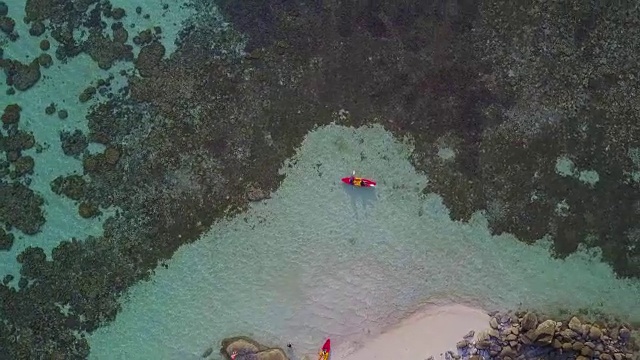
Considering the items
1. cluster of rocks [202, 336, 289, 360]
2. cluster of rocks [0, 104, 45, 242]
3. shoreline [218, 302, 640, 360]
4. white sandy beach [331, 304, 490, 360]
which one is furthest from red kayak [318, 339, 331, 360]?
cluster of rocks [0, 104, 45, 242]

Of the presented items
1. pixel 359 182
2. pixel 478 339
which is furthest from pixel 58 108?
pixel 478 339

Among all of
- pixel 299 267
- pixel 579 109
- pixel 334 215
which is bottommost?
pixel 299 267

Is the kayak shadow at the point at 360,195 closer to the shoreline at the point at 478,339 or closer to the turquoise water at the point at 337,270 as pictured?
the turquoise water at the point at 337,270

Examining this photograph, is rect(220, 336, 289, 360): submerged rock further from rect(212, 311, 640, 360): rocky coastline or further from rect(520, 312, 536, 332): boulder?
rect(520, 312, 536, 332): boulder

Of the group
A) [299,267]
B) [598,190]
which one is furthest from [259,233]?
[598,190]

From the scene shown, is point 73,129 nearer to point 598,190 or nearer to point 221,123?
point 221,123

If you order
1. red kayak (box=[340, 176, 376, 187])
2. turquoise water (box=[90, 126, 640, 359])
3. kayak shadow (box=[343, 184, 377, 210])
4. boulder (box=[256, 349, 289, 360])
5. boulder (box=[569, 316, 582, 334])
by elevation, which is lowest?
boulder (box=[256, 349, 289, 360])

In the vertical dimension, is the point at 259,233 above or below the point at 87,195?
below

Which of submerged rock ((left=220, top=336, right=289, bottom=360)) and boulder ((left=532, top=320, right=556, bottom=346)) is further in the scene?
submerged rock ((left=220, top=336, right=289, bottom=360))
